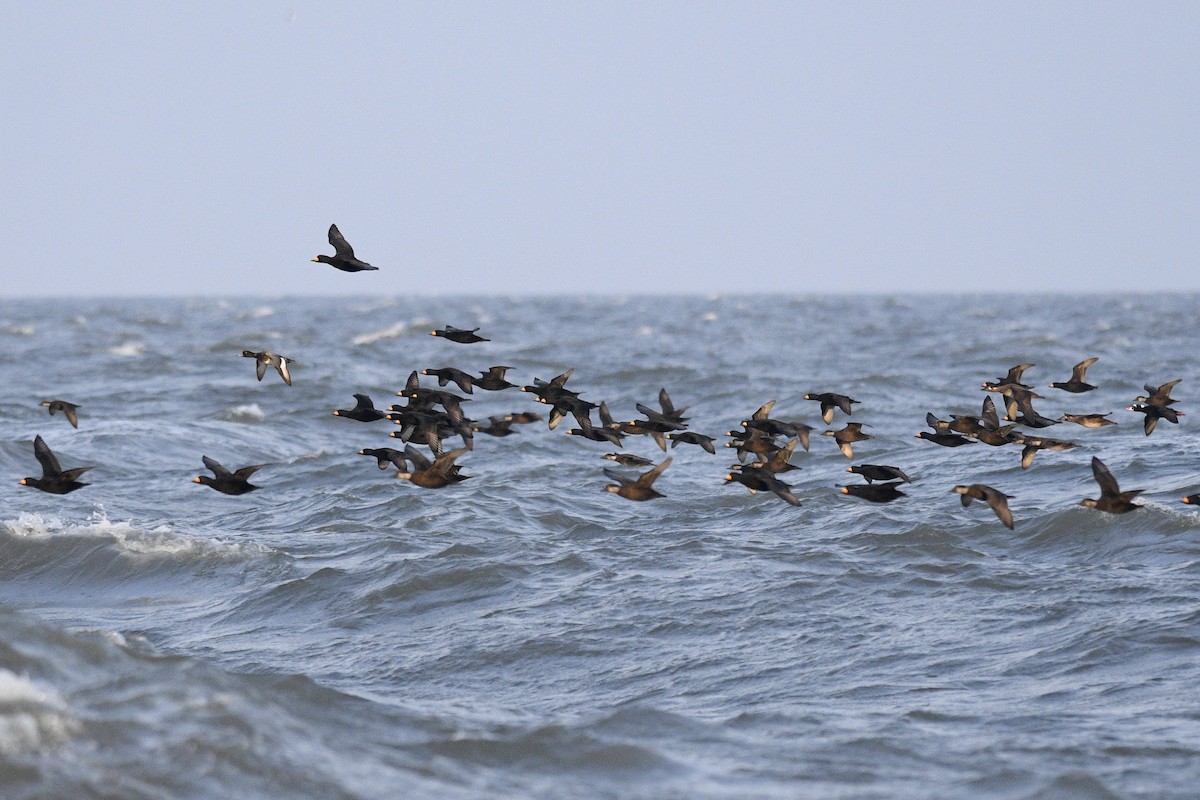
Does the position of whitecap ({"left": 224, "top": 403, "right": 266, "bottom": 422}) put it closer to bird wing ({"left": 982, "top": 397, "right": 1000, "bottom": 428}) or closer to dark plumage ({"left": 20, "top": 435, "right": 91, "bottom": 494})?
dark plumage ({"left": 20, "top": 435, "right": 91, "bottom": 494})

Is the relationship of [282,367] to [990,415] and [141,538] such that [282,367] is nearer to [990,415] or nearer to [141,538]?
[141,538]

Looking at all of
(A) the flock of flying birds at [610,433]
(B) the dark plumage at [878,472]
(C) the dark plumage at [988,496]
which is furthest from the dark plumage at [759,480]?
(C) the dark plumage at [988,496]

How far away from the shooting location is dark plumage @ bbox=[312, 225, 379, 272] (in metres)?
14.4

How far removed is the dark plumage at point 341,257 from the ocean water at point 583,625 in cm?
339

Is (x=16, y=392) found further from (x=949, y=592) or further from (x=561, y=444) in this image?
(x=949, y=592)

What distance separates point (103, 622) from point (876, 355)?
33.8 m

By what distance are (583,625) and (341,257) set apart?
452 cm

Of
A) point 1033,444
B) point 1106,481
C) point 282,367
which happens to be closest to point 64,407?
point 282,367

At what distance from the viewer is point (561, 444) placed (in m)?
25.2

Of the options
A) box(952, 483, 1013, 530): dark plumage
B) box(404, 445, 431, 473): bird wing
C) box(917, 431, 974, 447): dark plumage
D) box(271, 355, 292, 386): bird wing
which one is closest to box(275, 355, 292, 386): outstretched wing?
box(271, 355, 292, 386): bird wing

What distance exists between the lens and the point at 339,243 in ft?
48.5

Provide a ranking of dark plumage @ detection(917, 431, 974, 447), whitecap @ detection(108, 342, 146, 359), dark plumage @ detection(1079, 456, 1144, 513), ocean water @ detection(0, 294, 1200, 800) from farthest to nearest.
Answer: whitecap @ detection(108, 342, 146, 359), dark plumage @ detection(917, 431, 974, 447), dark plumage @ detection(1079, 456, 1144, 513), ocean water @ detection(0, 294, 1200, 800)

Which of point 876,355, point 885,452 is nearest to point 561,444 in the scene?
point 885,452

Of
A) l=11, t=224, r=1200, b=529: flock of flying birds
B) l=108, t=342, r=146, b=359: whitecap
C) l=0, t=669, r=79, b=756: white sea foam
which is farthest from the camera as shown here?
l=108, t=342, r=146, b=359: whitecap
